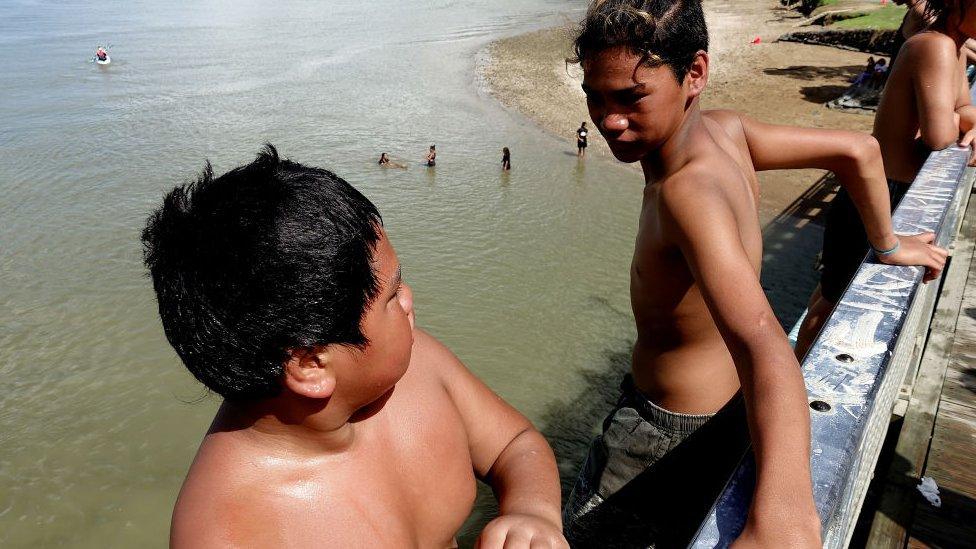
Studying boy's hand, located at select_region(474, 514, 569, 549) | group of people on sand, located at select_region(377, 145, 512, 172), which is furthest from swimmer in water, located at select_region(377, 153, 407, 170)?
boy's hand, located at select_region(474, 514, 569, 549)

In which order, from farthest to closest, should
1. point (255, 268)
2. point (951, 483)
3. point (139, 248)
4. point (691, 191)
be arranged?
point (139, 248) → point (951, 483) → point (691, 191) → point (255, 268)

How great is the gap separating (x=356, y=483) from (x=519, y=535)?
1.36ft

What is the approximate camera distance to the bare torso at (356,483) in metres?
1.43

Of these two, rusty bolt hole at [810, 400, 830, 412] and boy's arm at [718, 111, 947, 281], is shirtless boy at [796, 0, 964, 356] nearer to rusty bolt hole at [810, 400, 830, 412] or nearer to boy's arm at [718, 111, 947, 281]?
boy's arm at [718, 111, 947, 281]

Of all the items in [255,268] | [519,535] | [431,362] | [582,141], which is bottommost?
[582,141]

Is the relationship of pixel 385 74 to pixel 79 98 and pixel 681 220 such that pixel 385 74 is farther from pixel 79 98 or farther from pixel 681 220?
pixel 681 220

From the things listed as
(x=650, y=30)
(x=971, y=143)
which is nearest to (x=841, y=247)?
(x=971, y=143)

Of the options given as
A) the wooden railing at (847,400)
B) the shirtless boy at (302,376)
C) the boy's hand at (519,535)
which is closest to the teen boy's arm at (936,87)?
the wooden railing at (847,400)

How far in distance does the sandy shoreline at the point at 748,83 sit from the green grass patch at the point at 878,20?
1167 millimetres

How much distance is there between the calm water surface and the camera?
20.1 ft

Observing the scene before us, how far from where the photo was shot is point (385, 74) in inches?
861

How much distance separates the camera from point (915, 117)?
322cm

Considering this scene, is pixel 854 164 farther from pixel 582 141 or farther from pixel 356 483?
pixel 582 141

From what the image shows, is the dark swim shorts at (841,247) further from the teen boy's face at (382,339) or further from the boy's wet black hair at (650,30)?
the teen boy's face at (382,339)
